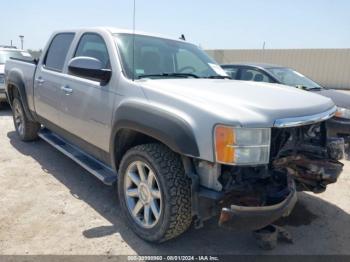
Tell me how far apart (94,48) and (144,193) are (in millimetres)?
1805

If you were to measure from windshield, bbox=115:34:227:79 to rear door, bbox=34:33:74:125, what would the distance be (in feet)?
3.78

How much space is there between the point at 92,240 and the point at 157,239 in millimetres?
607

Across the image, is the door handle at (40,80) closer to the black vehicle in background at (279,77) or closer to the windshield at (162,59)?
the windshield at (162,59)

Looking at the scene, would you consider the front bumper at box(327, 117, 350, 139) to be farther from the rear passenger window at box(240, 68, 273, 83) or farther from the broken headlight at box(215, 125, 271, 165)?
the broken headlight at box(215, 125, 271, 165)

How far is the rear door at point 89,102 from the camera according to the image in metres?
3.35

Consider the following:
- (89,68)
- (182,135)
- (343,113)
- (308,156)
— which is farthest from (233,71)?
(182,135)

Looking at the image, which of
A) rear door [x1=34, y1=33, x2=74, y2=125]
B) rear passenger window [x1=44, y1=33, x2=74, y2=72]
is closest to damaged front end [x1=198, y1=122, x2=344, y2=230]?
rear door [x1=34, y1=33, x2=74, y2=125]

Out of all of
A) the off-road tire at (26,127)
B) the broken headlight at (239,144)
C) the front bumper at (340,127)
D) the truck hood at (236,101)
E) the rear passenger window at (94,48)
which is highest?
the rear passenger window at (94,48)

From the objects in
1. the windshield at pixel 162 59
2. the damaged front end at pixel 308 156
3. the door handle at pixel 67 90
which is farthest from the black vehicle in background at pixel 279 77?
the door handle at pixel 67 90

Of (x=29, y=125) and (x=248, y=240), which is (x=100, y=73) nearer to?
(x=248, y=240)

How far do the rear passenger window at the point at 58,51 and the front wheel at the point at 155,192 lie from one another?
2006 millimetres

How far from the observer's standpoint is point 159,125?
2635mm

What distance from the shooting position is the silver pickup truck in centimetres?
239

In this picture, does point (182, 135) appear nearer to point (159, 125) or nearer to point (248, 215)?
point (159, 125)
